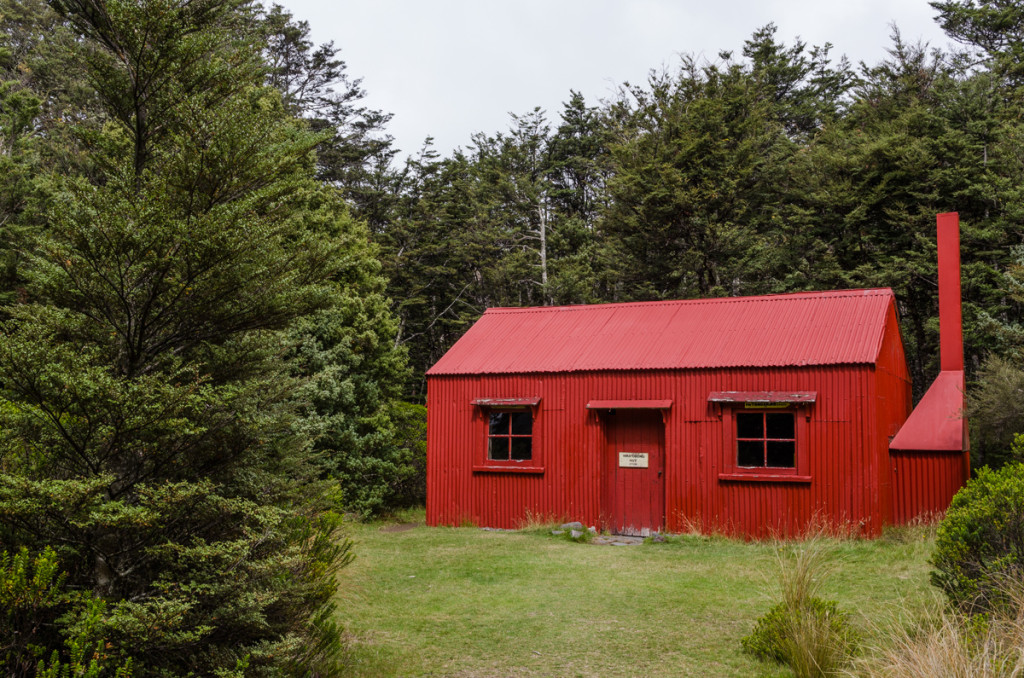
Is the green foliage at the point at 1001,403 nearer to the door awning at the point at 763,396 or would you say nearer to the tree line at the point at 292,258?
the tree line at the point at 292,258

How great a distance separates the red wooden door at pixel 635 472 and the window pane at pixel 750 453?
4.44ft

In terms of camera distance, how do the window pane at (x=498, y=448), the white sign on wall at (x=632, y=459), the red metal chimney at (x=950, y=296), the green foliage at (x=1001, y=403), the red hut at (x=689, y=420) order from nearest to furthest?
1. the green foliage at (x=1001, y=403)
2. the red hut at (x=689, y=420)
3. the red metal chimney at (x=950, y=296)
4. the white sign on wall at (x=632, y=459)
5. the window pane at (x=498, y=448)

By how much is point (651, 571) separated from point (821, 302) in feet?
21.4

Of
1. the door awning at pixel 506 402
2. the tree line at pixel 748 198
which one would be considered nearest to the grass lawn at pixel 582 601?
the door awning at pixel 506 402

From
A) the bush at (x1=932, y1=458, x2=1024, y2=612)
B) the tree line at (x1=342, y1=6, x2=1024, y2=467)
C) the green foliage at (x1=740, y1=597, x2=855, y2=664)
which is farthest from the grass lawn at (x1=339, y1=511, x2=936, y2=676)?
the tree line at (x1=342, y1=6, x2=1024, y2=467)

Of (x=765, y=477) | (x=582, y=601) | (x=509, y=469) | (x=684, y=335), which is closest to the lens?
(x=582, y=601)

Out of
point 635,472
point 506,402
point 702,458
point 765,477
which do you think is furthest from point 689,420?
point 506,402

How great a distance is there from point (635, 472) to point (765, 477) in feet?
7.51

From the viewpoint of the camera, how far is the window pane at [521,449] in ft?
47.5

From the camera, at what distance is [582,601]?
27.4ft

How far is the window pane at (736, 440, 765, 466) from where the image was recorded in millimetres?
12680

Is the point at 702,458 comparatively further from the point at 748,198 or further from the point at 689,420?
the point at 748,198

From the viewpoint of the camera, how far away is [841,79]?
104 ft

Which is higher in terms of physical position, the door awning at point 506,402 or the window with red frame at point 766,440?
the door awning at point 506,402
